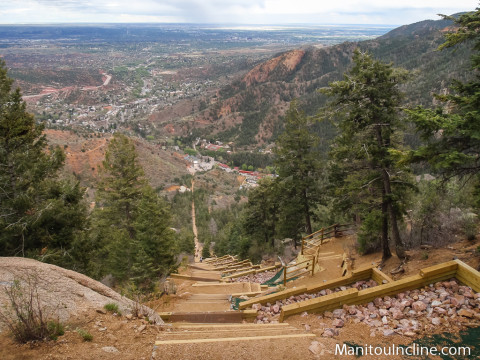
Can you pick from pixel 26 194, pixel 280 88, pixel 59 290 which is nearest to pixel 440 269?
pixel 59 290

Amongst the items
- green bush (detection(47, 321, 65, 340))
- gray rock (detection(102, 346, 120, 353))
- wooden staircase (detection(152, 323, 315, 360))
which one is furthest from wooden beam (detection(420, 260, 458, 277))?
green bush (detection(47, 321, 65, 340))

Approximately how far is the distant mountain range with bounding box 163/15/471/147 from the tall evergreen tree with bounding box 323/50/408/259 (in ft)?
282

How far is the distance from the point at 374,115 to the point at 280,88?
147 meters

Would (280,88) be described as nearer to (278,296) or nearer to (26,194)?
(26,194)

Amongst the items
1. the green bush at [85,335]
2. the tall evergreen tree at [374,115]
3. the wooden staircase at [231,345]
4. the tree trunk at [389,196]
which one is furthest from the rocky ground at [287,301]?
the green bush at [85,335]

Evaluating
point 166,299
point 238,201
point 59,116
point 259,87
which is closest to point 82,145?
point 238,201

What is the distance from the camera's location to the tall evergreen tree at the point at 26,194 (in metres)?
10.1

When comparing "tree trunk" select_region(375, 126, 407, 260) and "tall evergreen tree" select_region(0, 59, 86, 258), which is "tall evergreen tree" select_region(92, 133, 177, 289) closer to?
"tall evergreen tree" select_region(0, 59, 86, 258)

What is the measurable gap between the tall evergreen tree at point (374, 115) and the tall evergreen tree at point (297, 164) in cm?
629

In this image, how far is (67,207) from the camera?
11.8 metres

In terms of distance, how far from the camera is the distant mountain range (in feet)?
402

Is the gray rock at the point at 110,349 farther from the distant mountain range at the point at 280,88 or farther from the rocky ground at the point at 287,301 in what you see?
the distant mountain range at the point at 280,88

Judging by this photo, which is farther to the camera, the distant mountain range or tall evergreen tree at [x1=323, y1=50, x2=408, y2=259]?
the distant mountain range

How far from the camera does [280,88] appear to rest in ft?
488
